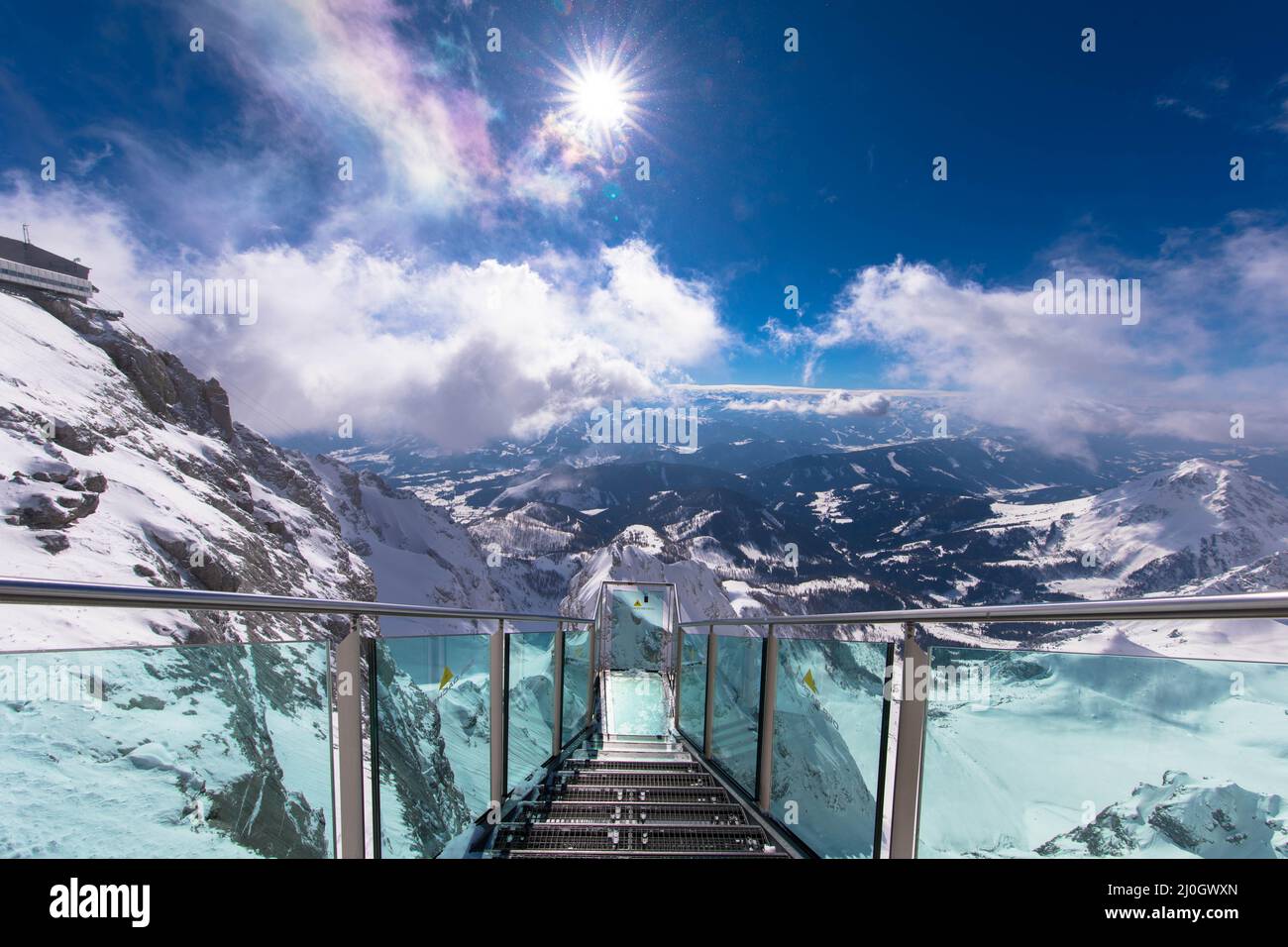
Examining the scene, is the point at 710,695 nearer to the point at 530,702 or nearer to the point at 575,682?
the point at 530,702

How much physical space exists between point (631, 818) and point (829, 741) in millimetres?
1306

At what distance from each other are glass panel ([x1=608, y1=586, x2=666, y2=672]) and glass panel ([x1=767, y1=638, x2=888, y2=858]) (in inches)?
592

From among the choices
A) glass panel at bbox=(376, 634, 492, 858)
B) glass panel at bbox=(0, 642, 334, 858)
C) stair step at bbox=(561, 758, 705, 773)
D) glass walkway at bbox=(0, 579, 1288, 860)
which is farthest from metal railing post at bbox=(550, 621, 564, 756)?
glass panel at bbox=(0, 642, 334, 858)

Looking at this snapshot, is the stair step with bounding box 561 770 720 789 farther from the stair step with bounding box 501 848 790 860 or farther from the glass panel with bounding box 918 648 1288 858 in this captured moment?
the glass panel with bounding box 918 648 1288 858

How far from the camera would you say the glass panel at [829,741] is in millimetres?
2160

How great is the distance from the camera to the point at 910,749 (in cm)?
192

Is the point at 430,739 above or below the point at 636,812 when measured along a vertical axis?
above

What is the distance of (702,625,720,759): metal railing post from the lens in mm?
5082

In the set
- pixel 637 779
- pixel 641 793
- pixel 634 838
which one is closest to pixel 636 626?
pixel 637 779

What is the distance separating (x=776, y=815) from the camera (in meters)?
3.17

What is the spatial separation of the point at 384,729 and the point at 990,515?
231 meters
